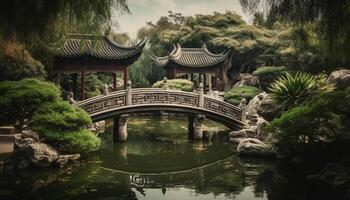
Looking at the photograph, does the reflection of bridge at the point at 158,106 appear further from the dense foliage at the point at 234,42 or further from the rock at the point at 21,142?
the dense foliage at the point at 234,42

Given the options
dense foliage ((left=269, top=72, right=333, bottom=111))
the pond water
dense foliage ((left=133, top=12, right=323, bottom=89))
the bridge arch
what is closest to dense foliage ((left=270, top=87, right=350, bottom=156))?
the pond water

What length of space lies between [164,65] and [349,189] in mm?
17901

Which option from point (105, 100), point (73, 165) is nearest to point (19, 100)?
point (73, 165)

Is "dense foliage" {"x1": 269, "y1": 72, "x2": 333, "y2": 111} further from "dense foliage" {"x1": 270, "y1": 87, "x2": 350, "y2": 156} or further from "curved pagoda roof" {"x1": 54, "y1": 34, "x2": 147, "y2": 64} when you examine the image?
"curved pagoda roof" {"x1": 54, "y1": 34, "x2": 147, "y2": 64}

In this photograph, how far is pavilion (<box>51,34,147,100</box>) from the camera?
16.7m

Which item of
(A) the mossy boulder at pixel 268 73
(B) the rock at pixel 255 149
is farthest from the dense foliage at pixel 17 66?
(A) the mossy boulder at pixel 268 73

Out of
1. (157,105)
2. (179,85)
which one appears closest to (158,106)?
(157,105)

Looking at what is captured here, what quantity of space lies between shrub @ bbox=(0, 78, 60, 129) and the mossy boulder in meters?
13.5

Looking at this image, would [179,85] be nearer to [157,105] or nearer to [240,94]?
[240,94]

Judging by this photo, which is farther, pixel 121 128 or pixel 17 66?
pixel 121 128

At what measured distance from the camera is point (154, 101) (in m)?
14.5

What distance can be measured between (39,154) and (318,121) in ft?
22.6

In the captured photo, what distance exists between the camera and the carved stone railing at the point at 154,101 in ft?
43.7

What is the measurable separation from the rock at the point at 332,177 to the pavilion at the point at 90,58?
1050 centimetres
